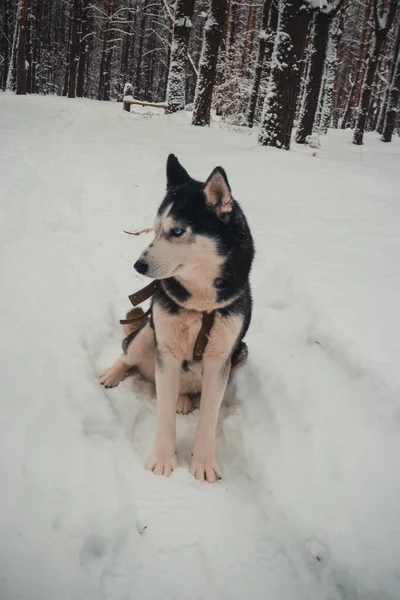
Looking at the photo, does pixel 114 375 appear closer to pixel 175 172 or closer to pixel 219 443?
pixel 219 443

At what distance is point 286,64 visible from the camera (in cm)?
900

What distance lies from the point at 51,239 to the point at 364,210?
4846mm

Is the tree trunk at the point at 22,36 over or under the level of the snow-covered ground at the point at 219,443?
over

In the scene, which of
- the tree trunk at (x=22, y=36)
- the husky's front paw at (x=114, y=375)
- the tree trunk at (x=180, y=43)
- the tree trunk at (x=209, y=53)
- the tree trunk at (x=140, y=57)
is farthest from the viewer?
the tree trunk at (x=140, y=57)

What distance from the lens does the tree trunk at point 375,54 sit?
42.1 feet

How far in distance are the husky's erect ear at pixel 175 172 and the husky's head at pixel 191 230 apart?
0.29 m

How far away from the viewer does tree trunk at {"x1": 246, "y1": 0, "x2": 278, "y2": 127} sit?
648 inches

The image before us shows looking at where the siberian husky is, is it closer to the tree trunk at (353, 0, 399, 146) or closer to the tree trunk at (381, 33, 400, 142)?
the tree trunk at (353, 0, 399, 146)

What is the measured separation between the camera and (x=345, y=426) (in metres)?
2.30

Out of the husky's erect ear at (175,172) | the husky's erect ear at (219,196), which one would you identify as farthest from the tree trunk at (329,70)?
the husky's erect ear at (219,196)

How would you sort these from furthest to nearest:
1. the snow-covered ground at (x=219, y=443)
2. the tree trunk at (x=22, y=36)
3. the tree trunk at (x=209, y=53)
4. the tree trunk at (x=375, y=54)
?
the tree trunk at (x=22, y=36)
the tree trunk at (x=209, y=53)
the tree trunk at (x=375, y=54)
the snow-covered ground at (x=219, y=443)

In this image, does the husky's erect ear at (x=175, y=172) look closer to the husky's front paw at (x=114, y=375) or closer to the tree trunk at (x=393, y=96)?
the husky's front paw at (x=114, y=375)

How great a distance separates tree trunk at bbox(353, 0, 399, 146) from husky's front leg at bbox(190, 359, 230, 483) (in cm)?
1543

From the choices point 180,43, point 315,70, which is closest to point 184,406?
point 315,70
